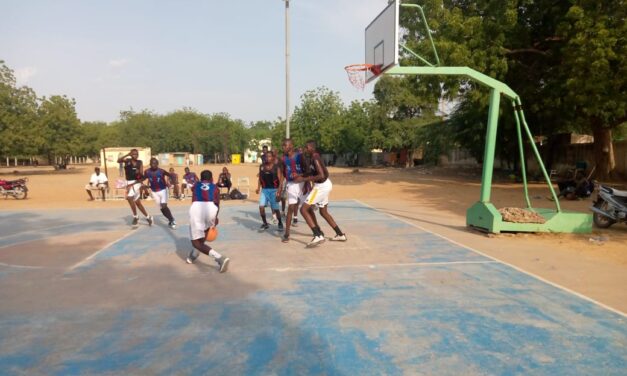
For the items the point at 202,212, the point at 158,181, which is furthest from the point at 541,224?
the point at 158,181

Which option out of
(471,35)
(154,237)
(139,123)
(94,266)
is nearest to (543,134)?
(471,35)

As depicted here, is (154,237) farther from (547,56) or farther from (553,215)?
(547,56)

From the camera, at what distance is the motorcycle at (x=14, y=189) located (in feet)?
64.1

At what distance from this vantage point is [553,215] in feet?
30.5

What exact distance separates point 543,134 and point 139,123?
7601 cm

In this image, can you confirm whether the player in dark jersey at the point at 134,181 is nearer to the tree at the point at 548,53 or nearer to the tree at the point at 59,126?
the tree at the point at 548,53

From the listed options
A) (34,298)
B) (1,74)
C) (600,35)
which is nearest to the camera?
(34,298)

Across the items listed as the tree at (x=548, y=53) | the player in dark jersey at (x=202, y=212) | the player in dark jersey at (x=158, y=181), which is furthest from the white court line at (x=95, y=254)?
the tree at (x=548, y=53)

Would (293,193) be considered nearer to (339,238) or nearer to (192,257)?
(339,238)

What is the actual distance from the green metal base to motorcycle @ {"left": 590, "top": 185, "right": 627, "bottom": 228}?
0.87 m

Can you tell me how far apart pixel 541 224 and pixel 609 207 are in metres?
2.10

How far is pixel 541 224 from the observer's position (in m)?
9.19

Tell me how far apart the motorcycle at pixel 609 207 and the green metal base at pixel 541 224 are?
874mm

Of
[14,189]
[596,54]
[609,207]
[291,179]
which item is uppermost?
[596,54]
